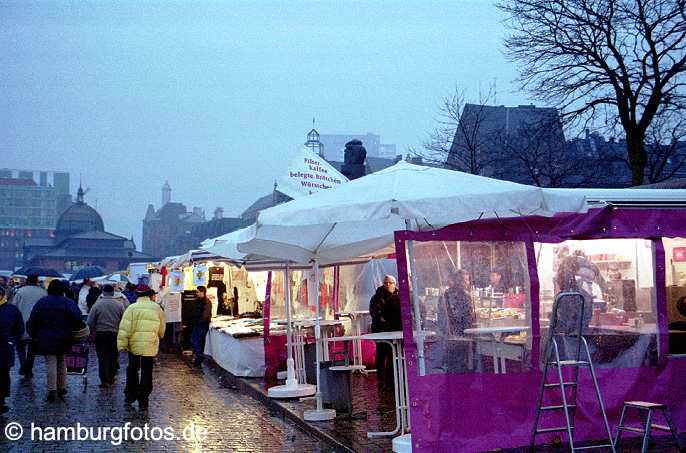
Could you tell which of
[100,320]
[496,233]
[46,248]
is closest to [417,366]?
[496,233]

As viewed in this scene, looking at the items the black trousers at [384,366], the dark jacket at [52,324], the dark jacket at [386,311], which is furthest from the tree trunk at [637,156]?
the dark jacket at [52,324]

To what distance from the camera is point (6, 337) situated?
482 inches

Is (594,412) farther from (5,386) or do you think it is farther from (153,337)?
(5,386)

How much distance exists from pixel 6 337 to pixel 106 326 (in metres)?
3.68

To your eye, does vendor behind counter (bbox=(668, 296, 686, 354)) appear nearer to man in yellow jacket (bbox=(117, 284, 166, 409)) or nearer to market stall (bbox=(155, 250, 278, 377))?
man in yellow jacket (bbox=(117, 284, 166, 409))

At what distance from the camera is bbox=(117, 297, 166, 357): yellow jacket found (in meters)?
13.1

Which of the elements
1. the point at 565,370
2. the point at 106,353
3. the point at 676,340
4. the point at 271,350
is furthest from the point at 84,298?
the point at 676,340

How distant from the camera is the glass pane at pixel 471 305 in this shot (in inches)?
353

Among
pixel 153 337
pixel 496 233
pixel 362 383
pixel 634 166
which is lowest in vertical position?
pixel 362 383

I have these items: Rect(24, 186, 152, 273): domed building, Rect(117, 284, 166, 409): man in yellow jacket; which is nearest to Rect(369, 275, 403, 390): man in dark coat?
Rect(117, 284, 166, 409): man in yellow jacket

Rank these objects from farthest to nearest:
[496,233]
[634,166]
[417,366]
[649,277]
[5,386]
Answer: [634,166] → [5,386] → [649,277] → [496,233] → [417,366]

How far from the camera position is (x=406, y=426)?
1037 centimetres

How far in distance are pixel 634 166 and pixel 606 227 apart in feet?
50.0

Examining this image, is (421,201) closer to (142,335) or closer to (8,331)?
(142,335)
